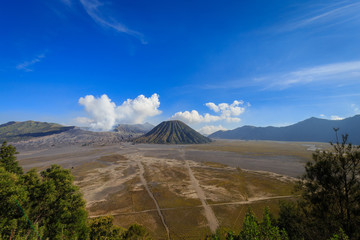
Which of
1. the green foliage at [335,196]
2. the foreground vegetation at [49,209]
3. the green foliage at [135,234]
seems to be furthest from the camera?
the green foliage at [135,234]

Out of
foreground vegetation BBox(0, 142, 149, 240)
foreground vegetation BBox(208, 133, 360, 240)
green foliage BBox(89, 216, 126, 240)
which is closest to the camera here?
foreground vegetation BBox(0, 142, 149, 240)

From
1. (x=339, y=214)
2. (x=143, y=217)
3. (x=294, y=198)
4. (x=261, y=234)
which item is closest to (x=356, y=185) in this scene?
(x=339, y=214)

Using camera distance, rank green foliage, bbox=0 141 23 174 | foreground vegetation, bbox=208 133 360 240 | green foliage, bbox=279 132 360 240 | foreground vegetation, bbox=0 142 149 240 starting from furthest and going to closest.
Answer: green foliage, bbox=0 141 23 174 < green foliage, bbox=279 132 360 240 < foreground vegetation, bbox=208 133 360 240 < foreground vegetation, bbox=0 142 149 240

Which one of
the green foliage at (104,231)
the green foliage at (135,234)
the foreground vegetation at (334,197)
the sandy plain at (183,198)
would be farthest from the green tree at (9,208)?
the sandy plain at (183,198)

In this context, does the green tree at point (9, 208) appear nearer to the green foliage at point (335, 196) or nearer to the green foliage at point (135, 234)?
the green foliage at point (135, 234)

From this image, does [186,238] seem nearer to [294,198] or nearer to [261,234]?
[261,234]

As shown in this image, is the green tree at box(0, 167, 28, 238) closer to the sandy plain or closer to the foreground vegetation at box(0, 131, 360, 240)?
the foreground vegetation at box(0, 131, 360, 240)

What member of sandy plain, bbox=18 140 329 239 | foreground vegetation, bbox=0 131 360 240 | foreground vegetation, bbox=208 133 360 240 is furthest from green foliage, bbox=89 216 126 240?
foreground vegetation, bbox=208 133 360 240

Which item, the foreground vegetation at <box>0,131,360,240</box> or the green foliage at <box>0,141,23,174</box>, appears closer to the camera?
the foreground vegetation at <box>0,131,360,240</box>
